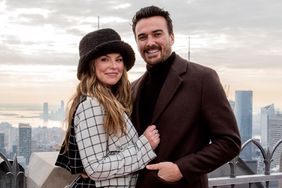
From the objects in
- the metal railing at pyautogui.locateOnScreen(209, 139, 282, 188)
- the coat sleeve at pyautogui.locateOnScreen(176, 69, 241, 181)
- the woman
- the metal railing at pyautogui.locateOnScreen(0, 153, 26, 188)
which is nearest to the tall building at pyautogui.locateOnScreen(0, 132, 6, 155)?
the metal railing at pyautogui.locateOnScreen(0, 153, 26, 188)

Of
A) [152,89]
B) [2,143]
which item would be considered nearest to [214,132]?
[152,89]

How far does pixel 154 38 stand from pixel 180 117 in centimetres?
53

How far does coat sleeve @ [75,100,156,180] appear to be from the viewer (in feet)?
9.25

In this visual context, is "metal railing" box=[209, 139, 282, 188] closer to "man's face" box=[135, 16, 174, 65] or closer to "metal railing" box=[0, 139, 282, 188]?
"metal railing" box=[0, 139, 282, 188]

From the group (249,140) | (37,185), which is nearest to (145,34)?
(37,185)

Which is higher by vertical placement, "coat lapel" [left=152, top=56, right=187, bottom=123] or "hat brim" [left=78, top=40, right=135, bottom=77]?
"hat brim" [left=78, top=40, right=135, bottom=77]

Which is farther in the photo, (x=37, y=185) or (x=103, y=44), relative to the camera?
(x=37, y=185)

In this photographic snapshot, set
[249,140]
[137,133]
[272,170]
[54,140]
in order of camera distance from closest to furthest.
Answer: [137,133]
[54,140]
[249,140]
[272,170]

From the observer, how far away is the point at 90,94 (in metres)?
2.90

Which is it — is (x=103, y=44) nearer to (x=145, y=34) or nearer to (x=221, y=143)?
(x=145, y=34)

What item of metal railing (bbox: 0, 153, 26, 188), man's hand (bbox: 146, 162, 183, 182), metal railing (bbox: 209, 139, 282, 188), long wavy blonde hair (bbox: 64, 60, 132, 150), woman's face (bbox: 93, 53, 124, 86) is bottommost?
metal railing (bbox: 209, 139, 282, 188)

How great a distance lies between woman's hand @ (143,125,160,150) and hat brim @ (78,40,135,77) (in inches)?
18.8

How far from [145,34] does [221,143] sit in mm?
827

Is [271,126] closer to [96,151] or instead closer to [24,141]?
[24,141]
